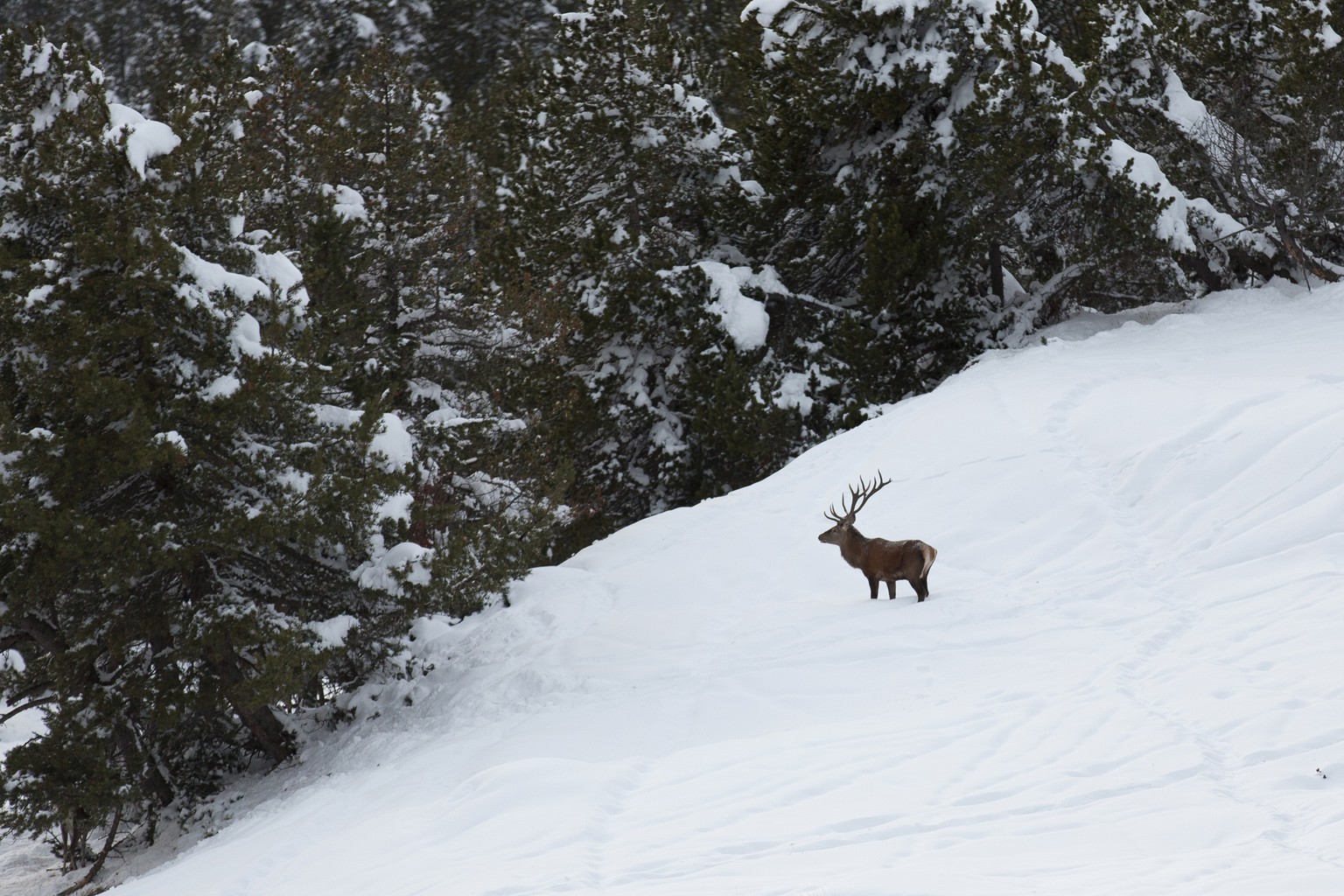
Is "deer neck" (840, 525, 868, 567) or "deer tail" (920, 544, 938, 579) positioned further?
"deer neck" (840, 525, 868, 567)

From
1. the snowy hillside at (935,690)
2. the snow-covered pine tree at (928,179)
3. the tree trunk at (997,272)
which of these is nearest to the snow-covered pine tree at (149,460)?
the snowy hillside at (935,690)

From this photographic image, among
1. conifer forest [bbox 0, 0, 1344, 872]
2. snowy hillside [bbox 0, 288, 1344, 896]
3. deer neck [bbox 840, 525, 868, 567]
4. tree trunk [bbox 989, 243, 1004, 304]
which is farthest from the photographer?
tree trunk [bbox 989, 243, 1004, 304]

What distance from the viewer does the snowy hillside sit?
6.34 metres

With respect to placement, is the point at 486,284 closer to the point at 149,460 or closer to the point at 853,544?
the point at 149,460

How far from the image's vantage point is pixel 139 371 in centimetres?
1045

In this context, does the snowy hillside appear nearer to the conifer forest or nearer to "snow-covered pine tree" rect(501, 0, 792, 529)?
the conifer forest

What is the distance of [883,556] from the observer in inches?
422

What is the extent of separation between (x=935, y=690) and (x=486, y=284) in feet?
38.1

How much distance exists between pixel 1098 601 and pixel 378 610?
23.2 feet

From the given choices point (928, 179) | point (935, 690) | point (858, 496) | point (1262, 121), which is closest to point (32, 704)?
point (858, 496)

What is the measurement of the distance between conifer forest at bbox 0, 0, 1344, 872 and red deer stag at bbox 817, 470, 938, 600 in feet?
12.2

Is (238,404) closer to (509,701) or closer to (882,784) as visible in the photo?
(509,701)

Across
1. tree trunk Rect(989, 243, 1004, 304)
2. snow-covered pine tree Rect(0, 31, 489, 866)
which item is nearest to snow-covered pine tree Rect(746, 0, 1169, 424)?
tree trunk Rect(989, 243, 1004, 304)

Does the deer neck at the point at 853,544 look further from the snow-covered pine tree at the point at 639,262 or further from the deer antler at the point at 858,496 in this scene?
the snow-covered pine tree at the point at 639,262
